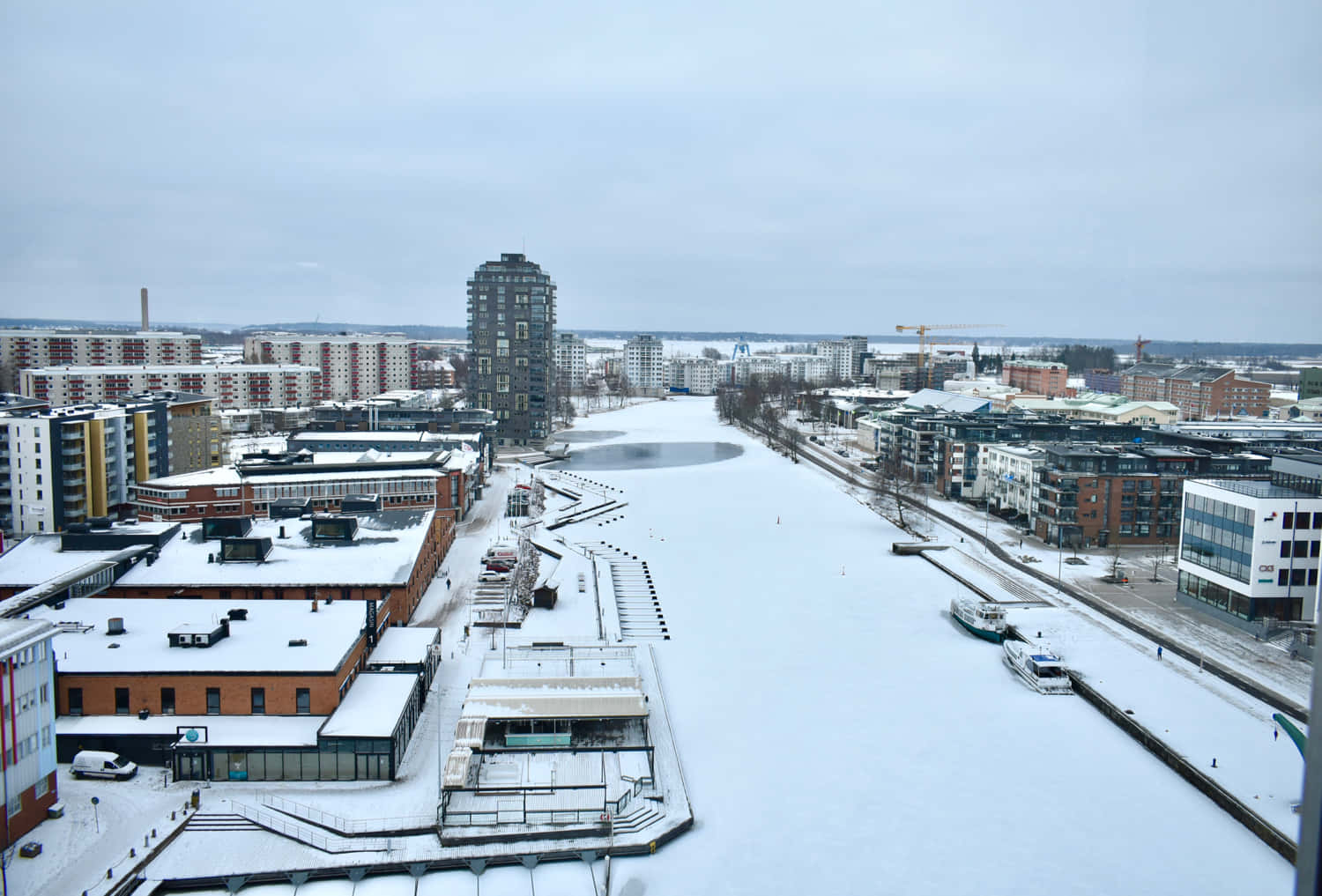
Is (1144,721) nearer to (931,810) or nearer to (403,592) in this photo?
(931,810)

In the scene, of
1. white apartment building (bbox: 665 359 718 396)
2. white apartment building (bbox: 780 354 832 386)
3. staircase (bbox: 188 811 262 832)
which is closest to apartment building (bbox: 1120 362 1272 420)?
white apartment building (bbox: 780 354 832 386)

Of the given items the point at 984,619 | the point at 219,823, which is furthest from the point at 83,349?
the point at 984,619

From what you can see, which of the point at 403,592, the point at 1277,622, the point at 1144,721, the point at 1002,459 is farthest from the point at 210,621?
the point at 1002,459

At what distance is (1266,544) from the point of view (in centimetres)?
1438

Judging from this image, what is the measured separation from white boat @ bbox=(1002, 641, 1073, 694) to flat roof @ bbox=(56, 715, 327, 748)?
9.36m

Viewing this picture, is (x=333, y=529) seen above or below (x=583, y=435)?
above

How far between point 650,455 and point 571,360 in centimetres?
3652

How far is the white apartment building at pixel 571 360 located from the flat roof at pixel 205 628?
5211 centimetres

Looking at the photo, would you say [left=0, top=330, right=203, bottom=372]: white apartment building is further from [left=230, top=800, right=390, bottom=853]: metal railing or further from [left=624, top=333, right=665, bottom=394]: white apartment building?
[left=230, top=800, right=390, bottom=853]: metal railing

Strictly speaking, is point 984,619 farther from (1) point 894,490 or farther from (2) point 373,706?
(1) point 894,490

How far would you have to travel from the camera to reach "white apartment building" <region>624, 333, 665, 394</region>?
78312 mm

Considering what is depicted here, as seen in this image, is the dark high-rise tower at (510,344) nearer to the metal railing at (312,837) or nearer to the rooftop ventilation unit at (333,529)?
the rooftop ventilation unit at (333,529)

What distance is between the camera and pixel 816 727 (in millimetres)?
11258

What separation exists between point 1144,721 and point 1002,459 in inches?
579
